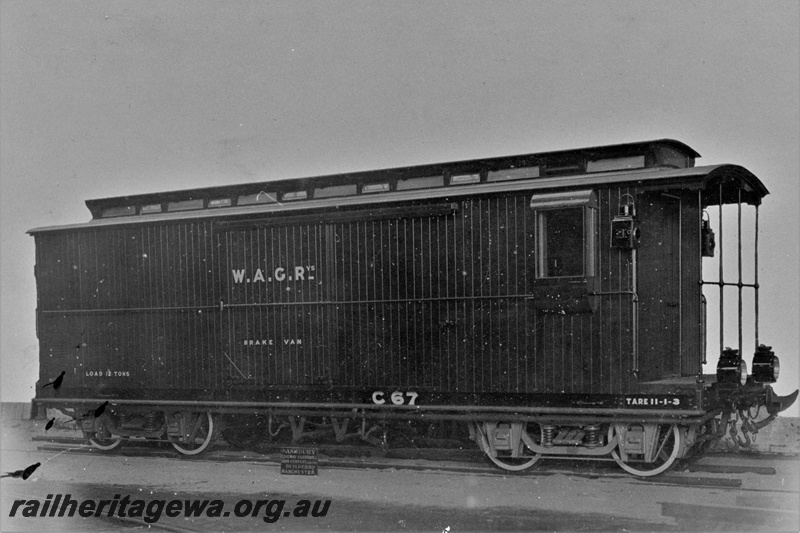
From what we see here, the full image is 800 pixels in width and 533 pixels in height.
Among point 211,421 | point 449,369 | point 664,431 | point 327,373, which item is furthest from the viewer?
point 211,421

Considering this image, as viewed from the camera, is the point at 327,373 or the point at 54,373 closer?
the point at 327,373

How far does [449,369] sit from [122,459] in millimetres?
5663

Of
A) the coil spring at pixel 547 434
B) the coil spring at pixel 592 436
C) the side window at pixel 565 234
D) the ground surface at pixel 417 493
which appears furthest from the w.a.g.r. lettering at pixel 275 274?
the coil spring at pixel 592 436

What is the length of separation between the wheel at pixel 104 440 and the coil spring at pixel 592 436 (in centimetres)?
755

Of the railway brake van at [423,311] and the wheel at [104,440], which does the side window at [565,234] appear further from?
the wheel at [104,440]

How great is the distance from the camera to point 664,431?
38.0 feet

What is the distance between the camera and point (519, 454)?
480 inches

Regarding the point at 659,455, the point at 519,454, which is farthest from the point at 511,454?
the point at 659,455

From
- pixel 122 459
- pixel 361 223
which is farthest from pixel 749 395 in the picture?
pixel 122 459

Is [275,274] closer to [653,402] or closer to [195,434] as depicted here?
[195,434]

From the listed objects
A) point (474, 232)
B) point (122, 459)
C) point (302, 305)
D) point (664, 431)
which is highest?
point (474, 232)

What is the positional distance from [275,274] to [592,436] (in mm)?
5043

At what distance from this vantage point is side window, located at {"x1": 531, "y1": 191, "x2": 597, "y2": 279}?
37.4 ft

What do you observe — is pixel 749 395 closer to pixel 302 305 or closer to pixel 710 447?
pixel 710 447
